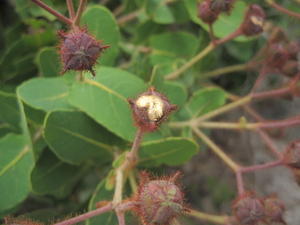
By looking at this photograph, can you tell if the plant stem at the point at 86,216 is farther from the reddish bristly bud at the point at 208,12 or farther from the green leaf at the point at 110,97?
the reddish bristly bud at the point at 208,12

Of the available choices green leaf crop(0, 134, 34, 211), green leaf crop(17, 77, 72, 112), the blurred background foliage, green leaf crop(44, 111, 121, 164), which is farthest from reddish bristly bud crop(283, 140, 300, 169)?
green leaf crop(0, 134, 34, 211)

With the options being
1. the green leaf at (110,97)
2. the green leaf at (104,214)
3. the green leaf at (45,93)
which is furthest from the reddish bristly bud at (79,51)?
the green leaf at (104,214)

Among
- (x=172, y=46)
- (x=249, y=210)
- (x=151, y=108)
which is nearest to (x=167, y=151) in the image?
(x=249, y=210)

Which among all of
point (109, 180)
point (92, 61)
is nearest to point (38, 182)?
point (109, 180)

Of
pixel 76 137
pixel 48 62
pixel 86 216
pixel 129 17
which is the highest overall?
pixel 129 17

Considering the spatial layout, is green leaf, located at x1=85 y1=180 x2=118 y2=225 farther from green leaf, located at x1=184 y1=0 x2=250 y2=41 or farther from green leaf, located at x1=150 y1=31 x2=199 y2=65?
green leaf, located at x1=184 y1=0 x2=250 y2=41

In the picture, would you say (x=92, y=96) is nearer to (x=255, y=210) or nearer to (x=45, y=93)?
(x=45, y=93)
